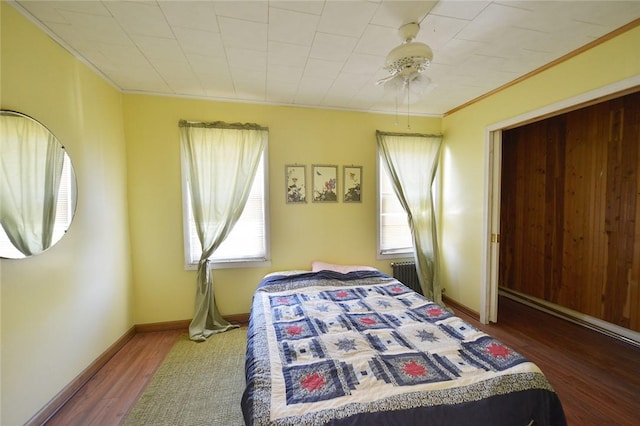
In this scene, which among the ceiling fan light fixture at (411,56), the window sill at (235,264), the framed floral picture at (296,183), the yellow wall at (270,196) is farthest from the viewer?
the framed floral picture at (296,183)

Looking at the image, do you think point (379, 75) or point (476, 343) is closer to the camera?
point (476, 343)

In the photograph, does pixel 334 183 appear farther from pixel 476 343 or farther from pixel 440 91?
pixel 476 343

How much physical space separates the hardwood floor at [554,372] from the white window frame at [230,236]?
32.7 inches

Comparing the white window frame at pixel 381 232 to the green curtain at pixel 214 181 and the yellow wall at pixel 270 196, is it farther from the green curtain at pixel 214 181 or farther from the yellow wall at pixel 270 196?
the green curtain at pixel 214 181

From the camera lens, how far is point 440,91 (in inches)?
109

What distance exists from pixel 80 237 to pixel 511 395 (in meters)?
3.01

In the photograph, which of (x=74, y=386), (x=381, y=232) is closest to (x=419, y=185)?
(x=381, y=232)

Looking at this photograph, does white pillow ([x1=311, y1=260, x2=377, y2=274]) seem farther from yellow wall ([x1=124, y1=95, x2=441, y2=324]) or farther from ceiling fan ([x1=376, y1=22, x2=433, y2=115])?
ceiling fan ([x1=376, y1=22, x2=433, y2=115])

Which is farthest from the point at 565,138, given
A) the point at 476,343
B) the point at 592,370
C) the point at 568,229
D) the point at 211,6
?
the point at 211,6

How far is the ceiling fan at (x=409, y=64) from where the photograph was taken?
1.60m

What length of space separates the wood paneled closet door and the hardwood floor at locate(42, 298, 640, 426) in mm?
486

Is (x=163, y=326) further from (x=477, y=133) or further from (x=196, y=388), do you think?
(x=477, y=133)

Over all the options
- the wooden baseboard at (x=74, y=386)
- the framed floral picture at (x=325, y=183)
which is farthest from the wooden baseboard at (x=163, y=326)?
the framed floral picture at (x=325, y=183)

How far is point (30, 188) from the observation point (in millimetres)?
1602
